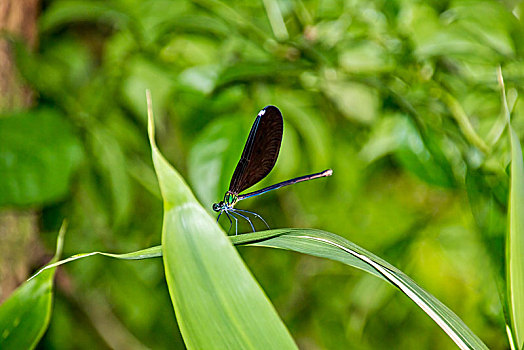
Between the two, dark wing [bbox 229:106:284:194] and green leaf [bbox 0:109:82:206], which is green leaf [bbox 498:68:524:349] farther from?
green leaf [bbox 0:109:82:206]

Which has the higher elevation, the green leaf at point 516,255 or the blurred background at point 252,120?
the green leaf at point 516,255

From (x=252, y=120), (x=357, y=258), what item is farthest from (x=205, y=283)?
(x=252, y=120)

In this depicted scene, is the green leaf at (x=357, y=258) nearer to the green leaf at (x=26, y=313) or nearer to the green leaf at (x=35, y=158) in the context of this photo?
the green leaf at (x=26, y=313)

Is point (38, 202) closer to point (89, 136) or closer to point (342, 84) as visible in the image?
point (89, 136)

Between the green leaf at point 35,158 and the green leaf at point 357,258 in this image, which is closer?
the green leaf at point 357,258

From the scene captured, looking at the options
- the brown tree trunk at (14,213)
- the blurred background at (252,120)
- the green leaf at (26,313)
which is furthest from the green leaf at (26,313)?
the brown tree trunk at (14,213)

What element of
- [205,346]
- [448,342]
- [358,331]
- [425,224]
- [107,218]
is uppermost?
[205,346]

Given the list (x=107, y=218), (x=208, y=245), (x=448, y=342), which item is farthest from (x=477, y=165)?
(x=448, y=342)
